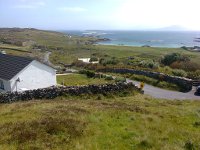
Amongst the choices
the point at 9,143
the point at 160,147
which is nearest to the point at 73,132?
the point at 9,143

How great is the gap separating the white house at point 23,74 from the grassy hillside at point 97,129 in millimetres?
16197

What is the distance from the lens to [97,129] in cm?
1470

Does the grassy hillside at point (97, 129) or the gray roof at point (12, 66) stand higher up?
the grassy hillside at point (97, 129)

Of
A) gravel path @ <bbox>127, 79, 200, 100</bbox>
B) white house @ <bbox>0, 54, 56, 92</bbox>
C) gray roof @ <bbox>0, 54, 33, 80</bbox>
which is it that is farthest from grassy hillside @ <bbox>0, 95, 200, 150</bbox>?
gray roof @ <bbox>0, 54, 33, 80</bbox>

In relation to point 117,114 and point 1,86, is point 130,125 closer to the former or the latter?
point 117,114

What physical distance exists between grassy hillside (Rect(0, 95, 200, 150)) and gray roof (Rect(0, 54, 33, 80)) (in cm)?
1676

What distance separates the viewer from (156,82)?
39156 millimetres

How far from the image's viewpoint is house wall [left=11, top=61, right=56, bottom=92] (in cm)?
3556

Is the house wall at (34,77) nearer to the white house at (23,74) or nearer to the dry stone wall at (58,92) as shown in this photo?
the white house at (23,74)

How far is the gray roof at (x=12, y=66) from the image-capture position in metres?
35.6

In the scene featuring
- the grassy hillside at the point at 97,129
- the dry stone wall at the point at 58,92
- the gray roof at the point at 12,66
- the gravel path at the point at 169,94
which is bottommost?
the gravel path at the point at 169,94

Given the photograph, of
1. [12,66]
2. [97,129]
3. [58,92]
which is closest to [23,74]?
[12,66]

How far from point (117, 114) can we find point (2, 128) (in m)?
7.06

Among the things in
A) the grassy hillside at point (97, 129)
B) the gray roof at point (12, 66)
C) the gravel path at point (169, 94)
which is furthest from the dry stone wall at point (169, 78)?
the gray roof at point (12, 66)
